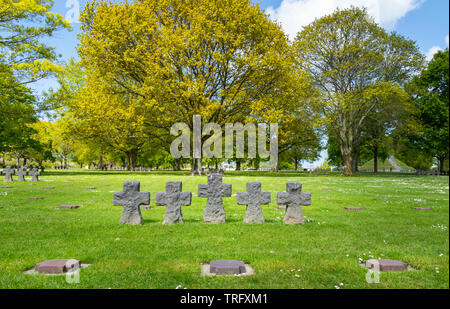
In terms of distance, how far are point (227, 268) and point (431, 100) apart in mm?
48415

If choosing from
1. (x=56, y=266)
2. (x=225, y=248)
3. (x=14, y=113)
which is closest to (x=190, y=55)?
(x=14, y=113)

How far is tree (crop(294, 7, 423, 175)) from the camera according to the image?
124 feet

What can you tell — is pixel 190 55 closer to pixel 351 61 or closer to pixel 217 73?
pixel 217 73

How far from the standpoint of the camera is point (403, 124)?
41.9 metres

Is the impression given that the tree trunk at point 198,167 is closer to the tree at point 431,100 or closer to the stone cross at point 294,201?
the stone cross at point 294,201

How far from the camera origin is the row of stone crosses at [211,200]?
8.17 metres

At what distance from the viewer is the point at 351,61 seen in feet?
127

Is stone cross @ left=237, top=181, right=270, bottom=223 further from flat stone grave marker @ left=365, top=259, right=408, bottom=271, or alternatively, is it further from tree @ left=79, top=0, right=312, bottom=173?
tree @ left=79, top=0, right=312, bottom=173

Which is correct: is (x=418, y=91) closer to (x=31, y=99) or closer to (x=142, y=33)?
(x=142, y=33)

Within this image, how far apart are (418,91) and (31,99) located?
160 feet

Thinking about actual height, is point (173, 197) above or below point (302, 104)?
below

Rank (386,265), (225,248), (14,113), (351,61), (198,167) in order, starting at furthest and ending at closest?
(351,61), (198,167), (14,113), (225,248), (386,265)

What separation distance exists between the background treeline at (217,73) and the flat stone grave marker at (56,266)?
24.4m
